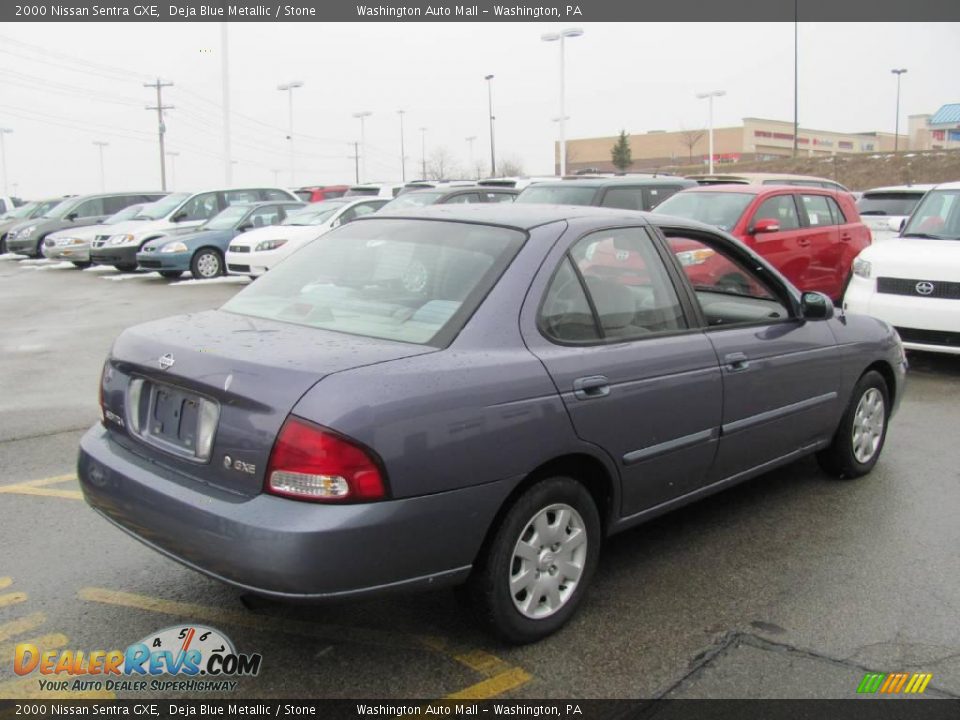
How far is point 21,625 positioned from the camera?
3486mm

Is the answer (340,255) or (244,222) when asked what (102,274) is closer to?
(244,222)

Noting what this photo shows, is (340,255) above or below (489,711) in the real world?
above

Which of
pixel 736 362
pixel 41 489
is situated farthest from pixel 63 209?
pixel 736 362

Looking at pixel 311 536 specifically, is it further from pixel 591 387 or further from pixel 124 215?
pixel 124 215

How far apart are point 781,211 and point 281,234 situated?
29.8 ft

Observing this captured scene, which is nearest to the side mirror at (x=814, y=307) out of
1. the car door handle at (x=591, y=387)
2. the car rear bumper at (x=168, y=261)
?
the car door handle at (x=591, y=387)

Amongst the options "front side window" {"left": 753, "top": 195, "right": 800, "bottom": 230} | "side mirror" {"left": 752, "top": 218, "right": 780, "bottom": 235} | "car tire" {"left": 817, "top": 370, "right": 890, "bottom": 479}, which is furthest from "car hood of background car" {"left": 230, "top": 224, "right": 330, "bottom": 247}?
"car tire" {"left": 817, "top": 370, "right": 890, "bottom": 479}

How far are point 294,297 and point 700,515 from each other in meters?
2.46

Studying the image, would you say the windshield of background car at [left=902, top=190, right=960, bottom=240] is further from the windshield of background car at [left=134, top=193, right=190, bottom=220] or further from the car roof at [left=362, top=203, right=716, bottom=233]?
the windshield of background car at [left=134, top=193, right=190, bottom=220]

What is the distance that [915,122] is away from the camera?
11981cm

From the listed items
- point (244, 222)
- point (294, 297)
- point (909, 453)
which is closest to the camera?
point (294, 297)

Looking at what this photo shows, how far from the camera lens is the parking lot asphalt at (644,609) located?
3.15 m

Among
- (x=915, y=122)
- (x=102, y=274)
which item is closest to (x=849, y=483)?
(x=102, y=274)

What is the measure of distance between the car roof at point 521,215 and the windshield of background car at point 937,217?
19.0ft
